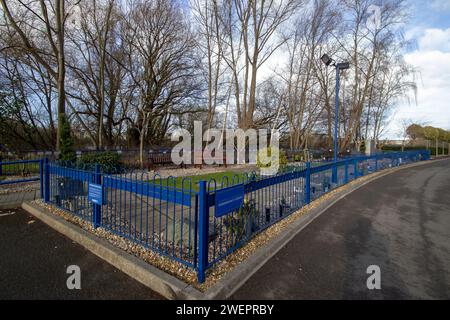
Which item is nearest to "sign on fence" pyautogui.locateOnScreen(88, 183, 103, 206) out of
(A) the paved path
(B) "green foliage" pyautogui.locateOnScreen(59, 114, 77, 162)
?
(A) the paved path

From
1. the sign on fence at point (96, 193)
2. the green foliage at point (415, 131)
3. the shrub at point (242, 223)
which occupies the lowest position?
the shrub at point (242, 223)

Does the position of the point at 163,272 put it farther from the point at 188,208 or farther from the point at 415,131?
the point at 415,131

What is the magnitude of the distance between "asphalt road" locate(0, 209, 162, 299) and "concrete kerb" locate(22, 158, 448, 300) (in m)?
0.09

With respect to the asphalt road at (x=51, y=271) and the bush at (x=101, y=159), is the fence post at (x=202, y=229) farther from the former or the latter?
the bush at (x=101, y=159)

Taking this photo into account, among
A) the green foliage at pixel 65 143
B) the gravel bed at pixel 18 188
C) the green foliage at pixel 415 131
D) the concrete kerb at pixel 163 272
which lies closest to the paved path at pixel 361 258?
the concrete kerb at pixel 163 272

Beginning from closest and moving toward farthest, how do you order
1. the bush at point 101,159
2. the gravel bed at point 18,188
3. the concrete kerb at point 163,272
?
the concrete kerb at point 163,272, the gravel bed at point 18,188, the bush at point 101,159

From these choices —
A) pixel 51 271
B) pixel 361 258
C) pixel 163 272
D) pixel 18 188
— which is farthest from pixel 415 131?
pixel 18 188

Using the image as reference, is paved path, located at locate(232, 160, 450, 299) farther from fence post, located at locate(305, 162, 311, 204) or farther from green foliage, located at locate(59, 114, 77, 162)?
green foliage, located at locate(59, 114, 77, 162)

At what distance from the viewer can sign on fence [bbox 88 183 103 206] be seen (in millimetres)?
3855

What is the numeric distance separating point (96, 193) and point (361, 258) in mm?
4410

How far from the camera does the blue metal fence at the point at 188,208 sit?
281 cm

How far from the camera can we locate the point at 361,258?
338 centimetres
